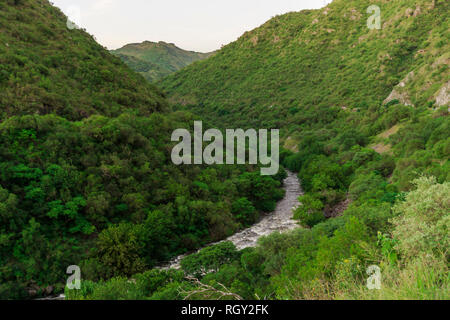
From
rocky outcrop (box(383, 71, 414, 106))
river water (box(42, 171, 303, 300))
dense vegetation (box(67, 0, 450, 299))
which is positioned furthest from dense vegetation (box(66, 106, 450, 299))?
rocky outcrop (box(383, 71, 414, 106))

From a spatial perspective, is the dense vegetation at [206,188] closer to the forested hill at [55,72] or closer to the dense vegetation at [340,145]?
the dense vegetation at [340,145]

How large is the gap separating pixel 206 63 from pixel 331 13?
49.2m

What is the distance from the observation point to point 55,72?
1501 inches

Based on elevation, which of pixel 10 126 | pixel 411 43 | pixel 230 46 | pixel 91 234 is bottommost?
pixel 91 234

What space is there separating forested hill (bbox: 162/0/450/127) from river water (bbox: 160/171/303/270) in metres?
27.1

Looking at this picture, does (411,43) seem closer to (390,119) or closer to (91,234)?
(390,119)

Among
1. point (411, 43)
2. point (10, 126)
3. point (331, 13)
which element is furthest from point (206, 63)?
point (10, 126)

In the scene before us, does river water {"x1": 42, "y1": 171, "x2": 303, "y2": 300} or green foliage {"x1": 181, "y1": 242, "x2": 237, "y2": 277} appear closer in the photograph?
green foliage {"x1": 181, "y1": 242, "x2": 237, "y2": 277}

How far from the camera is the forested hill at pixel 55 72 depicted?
1256 inches

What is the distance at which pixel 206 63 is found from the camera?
11656cm

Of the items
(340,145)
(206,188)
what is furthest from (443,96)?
(206,188)

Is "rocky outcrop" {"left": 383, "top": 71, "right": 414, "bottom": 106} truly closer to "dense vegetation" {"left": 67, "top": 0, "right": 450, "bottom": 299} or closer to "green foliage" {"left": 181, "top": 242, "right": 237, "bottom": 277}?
"dense vegetation" {"left": 67, "top": 0, "right": 450, "bottom": 299}

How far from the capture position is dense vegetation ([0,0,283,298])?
70.6 ft

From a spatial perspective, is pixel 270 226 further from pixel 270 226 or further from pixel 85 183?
pixel 85 183
